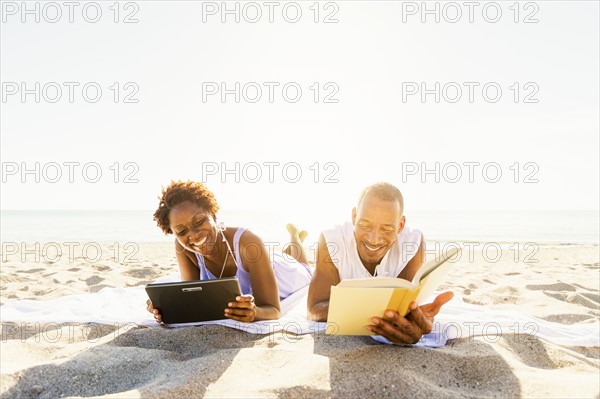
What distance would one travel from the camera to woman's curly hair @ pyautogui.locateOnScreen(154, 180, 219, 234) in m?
3.68

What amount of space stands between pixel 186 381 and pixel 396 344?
51.7 inches

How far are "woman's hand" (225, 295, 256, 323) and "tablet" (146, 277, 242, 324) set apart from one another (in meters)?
0.04

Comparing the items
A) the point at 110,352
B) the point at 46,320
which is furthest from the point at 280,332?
the point at 46,320

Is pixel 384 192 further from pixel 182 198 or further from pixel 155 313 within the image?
pixel 155 313

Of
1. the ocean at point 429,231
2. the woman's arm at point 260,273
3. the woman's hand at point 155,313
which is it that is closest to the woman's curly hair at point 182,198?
the woman's arm at point 260,273

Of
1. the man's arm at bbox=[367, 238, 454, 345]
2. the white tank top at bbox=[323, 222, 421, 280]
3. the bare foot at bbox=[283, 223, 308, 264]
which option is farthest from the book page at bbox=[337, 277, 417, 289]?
the bare foot at bbox=[283, 223, 308, 264]

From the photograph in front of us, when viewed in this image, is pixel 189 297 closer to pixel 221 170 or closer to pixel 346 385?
pixel 346 385

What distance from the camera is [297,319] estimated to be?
3.76m

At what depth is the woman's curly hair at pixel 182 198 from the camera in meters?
3.68

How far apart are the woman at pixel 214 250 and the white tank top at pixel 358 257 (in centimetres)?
58

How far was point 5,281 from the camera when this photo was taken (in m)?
6.02

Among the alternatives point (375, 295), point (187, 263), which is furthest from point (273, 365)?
point (187, 263)

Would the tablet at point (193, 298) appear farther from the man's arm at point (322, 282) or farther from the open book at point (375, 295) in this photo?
the open book at point (375, 295)

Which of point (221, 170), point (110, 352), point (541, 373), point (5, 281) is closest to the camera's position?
point (541, 373)
